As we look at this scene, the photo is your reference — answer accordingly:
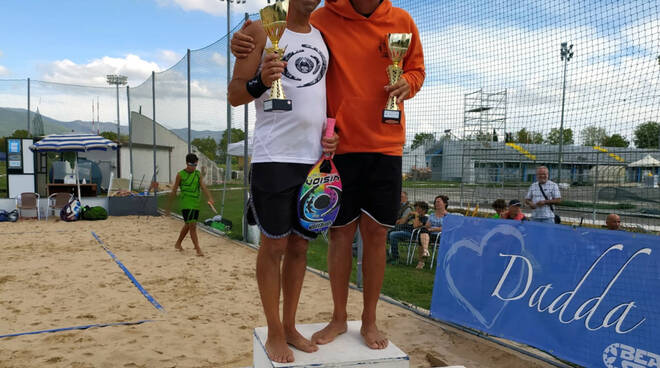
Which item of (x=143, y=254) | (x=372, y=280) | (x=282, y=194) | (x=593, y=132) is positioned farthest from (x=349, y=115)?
(x=143, y=254)

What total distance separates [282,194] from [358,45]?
2.53ft

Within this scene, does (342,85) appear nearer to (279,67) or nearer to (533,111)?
(279,67)

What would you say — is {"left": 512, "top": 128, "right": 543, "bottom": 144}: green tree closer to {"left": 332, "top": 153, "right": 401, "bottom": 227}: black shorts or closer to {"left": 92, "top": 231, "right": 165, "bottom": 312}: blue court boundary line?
{"left": 332, "top": 153, "right": 401, "bottom": 227}: black shorts

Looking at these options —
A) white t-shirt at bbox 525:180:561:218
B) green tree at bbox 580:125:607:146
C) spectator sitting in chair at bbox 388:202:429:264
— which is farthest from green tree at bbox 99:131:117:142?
green tree at bbox 580:125:607:146

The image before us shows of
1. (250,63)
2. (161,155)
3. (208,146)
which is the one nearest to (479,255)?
(250,63)

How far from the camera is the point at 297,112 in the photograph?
6.36 ft

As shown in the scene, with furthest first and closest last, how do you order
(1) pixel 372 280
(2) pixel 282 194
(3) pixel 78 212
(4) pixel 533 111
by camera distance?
1. (3) pixel 78 212
2. (4) pixel 533 111
3. (1) pixel 372 280
4. (2) pixel 282 194

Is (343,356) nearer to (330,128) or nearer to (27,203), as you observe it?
(330,128)

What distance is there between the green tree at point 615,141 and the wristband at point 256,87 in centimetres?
466

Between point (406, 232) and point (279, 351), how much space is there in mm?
4940

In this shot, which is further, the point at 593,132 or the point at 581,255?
the point at 593,132

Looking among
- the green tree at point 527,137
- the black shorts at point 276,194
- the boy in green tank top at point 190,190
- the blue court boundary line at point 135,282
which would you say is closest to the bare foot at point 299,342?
the black shorts at point 276,194

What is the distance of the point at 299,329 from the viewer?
2.33 metres

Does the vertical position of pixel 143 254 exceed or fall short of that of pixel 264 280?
it falls short
